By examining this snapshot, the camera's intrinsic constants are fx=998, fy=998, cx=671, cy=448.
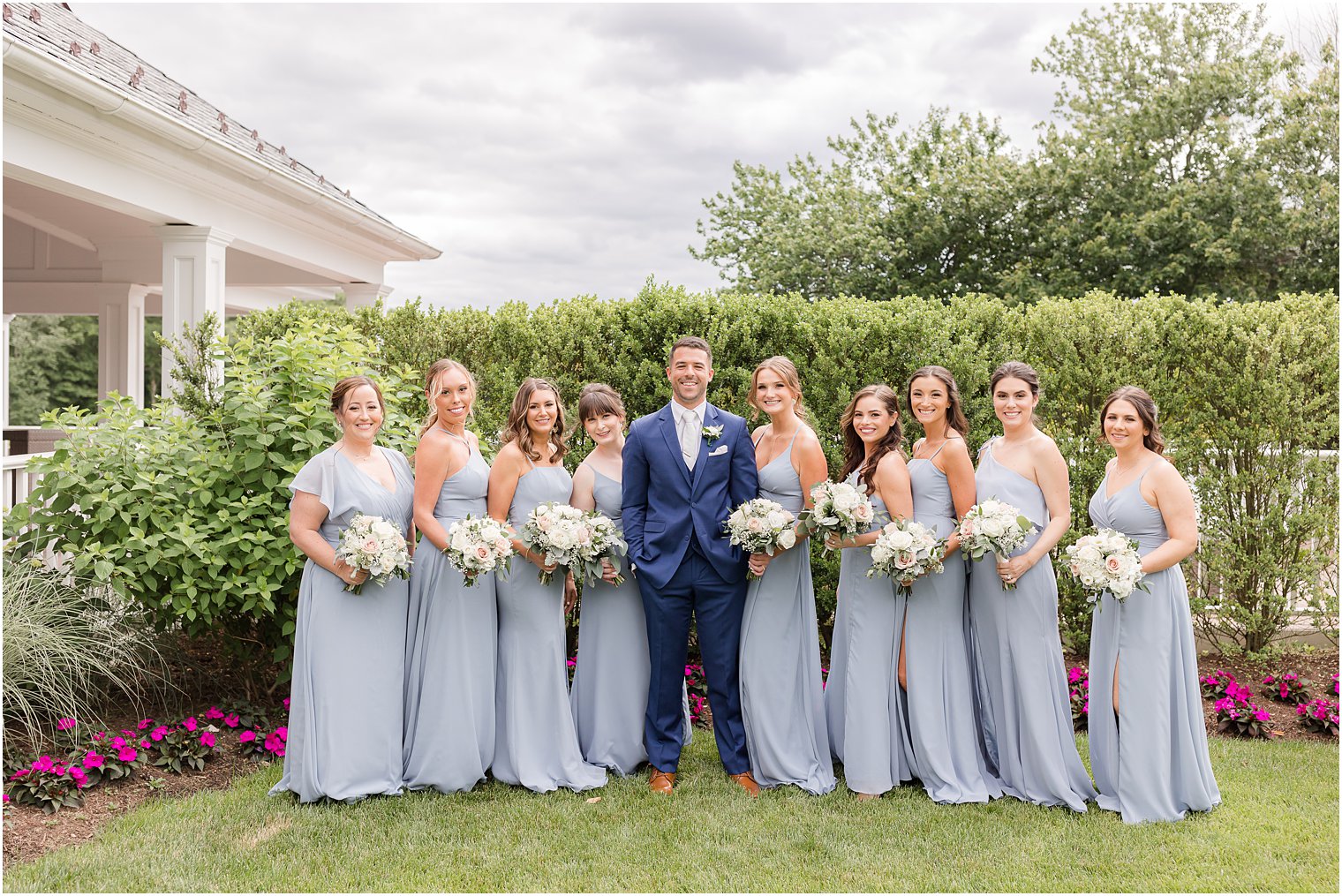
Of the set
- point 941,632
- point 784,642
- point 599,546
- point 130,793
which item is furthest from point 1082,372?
point 130,793

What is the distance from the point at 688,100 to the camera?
22.2m

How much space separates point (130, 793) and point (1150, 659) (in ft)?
18.1

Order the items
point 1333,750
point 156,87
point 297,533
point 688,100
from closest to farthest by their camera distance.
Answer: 1. point 297,533
2. point 1333,750
3. point 156,87
4. point 688,100

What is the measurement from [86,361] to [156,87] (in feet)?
108

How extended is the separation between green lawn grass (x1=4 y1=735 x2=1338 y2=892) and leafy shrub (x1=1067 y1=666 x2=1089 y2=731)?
129 centimetres

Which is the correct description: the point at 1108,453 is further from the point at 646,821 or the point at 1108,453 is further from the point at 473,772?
the point at 473,772

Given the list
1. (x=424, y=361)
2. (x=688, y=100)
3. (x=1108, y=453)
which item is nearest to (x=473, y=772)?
(x=424, y=361)

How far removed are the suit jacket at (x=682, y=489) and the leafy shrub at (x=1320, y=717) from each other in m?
4.28

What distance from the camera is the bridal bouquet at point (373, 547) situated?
16.4ft

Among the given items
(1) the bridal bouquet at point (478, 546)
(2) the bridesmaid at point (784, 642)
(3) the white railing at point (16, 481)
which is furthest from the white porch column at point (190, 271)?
(2) the bridesmaid at point (784, 642)

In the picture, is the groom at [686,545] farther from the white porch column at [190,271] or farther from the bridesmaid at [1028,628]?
the white porch column at [190,271]

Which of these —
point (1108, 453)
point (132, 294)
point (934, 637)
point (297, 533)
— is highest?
point (132, 294)

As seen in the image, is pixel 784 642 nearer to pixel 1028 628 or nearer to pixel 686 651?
pixel 686 651

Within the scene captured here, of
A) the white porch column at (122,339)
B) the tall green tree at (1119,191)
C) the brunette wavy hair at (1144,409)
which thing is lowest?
the brunette wavy hair at (1144,409)
